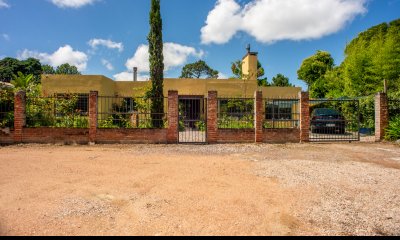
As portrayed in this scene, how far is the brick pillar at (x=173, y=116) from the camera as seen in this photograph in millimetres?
11227

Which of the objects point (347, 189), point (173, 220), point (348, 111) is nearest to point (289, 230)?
point (173, 220)

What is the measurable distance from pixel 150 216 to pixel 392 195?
163 inches

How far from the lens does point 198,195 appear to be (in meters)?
4.87

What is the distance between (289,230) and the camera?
3541 mm

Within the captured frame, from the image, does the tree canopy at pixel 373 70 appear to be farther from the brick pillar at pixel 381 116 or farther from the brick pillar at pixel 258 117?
the brick pillar at pixel 258 117

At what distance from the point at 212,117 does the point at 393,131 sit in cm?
784

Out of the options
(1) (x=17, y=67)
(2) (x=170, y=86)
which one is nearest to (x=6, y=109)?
(2) (x=170, y=86)

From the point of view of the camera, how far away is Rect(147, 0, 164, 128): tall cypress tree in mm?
14297

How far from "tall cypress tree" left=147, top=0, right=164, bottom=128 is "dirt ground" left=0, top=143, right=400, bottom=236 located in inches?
236

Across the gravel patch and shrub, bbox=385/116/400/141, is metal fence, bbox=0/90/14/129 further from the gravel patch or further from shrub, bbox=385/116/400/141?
shrub, bbox=385/116/400/141

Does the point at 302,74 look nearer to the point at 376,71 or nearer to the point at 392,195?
the point at 376,71

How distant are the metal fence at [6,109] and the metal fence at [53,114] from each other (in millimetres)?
591

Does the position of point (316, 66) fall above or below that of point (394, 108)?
above

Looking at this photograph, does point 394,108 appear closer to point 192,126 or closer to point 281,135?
point 281,135
